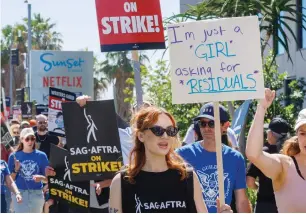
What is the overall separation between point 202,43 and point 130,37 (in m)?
3.32

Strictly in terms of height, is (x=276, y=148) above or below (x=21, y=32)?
below

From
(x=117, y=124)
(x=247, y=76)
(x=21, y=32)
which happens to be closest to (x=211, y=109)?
(x=247, y=76)

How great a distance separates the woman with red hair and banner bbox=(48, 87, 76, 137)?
7501 millimetres

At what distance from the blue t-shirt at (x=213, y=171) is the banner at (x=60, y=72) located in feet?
39.3

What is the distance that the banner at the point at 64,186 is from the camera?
8.48 m

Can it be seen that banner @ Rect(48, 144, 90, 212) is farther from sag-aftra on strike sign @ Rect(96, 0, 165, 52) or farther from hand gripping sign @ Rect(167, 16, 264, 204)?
hand gripping sign @ Rect(167, 16, 264, 204)

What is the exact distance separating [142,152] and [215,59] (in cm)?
94

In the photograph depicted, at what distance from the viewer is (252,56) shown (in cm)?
514

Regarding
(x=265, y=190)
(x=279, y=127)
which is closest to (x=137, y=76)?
(x=279, y=127)

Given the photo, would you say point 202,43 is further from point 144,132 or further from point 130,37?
point 130,37

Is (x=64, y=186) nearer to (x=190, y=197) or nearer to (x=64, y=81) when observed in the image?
(x=190, y=197)

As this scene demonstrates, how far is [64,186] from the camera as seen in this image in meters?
8.80

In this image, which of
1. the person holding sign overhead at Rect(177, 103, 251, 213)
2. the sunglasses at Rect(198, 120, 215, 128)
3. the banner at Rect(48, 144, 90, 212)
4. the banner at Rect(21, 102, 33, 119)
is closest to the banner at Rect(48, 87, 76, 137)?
the banner at Rect(48, 144, 90, 212)

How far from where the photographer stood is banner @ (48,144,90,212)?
27.8ft
